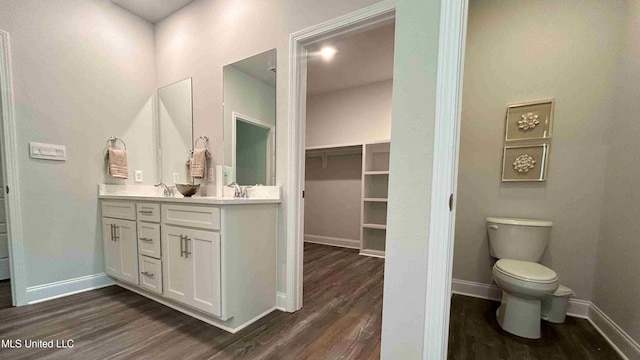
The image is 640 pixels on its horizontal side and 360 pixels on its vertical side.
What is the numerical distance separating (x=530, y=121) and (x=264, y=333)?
249cm

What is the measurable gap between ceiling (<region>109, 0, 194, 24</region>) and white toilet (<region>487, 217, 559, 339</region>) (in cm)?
345

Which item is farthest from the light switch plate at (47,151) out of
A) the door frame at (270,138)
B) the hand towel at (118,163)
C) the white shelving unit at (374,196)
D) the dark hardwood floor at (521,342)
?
the dark hardwood floor at (521,342)

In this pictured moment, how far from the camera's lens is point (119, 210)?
207 cm

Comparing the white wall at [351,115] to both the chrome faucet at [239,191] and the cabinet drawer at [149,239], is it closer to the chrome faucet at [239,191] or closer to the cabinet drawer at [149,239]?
the chrome faucet at [239,191]

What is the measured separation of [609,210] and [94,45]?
4.35m

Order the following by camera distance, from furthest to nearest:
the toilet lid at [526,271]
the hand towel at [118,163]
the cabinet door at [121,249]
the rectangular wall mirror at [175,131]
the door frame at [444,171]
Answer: the rectangular wall mirror at [175,131] → the hand towel at [118,163] → the cabinet door at [121,249] → the toilet lid at [526,271] → the door frame at [444,171]

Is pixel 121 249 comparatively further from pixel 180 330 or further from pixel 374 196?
pixel 374 196

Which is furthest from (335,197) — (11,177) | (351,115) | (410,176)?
(11,177)

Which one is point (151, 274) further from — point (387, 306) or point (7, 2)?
point (7, 2)

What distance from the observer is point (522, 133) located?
187 centimetres

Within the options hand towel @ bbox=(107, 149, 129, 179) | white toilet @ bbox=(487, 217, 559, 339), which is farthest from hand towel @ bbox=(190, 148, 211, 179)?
white toilet @ bbox=(487, 217, 559, 339)

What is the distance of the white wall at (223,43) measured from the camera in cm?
176

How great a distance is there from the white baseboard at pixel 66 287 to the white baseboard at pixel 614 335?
12.5 feet

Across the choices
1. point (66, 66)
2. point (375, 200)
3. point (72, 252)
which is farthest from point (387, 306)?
point (66, 66)
